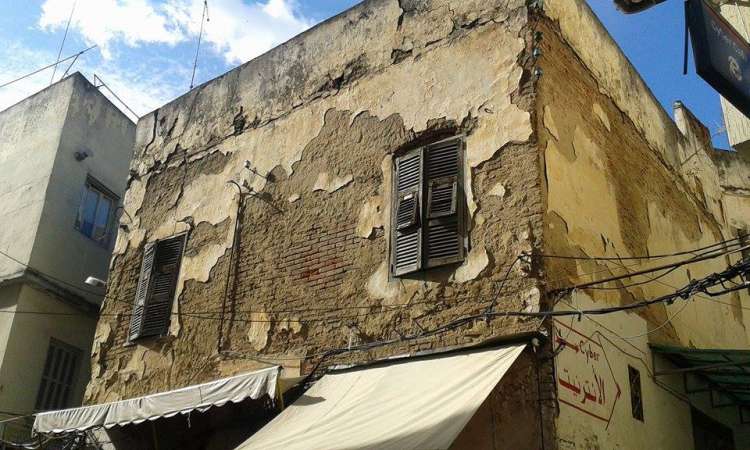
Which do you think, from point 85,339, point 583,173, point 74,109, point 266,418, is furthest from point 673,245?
point 74,109

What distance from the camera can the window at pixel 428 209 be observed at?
650cm

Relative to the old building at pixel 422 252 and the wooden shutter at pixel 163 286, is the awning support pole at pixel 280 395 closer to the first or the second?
the old building at pixel 422 252

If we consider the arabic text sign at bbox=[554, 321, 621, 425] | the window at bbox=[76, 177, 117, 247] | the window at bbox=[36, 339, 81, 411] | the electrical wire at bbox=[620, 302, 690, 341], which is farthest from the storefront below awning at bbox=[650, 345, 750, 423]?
the window at bbox=[76, 177, 117, 247]

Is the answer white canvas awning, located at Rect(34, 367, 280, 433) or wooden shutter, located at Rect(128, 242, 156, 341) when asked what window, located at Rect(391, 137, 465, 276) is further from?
wooden shutter, located at Rect(128, 242, 156, 341)

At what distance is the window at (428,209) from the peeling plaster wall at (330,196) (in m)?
0.12

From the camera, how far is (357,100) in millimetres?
7824

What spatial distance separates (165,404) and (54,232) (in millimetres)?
5392

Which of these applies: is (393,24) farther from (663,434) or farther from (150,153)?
(663,434)

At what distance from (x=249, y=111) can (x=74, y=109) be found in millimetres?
4634

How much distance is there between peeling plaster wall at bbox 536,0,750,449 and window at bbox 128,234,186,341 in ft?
14.9

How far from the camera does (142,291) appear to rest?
8656mm

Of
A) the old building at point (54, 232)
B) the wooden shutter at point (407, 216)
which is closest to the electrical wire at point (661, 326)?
the wooden shutter at point (407, 216)

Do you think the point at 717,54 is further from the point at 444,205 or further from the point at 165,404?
the point at 165,404

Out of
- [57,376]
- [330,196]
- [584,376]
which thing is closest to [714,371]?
[584,376]
